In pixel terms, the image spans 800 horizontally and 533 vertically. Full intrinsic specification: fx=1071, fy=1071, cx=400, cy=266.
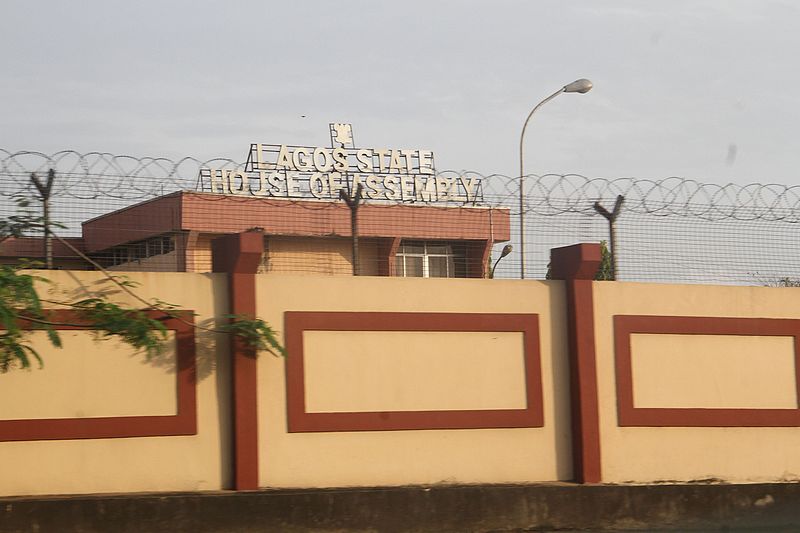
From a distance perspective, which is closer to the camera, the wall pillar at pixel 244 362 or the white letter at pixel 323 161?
the wall pillar at pixel 244 362

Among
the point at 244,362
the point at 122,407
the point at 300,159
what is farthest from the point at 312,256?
the point at 300,159

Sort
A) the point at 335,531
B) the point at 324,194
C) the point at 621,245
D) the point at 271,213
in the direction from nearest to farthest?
the point at 335,531 < the point at 324,194 < the point at 621,245 < the point at 271,213

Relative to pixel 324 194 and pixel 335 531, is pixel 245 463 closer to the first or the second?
pixel 335 531

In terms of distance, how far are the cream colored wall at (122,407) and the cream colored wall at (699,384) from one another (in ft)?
13.7

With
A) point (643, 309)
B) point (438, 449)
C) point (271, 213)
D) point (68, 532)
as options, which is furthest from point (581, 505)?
point (271, 213)

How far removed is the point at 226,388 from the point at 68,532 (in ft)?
6.38

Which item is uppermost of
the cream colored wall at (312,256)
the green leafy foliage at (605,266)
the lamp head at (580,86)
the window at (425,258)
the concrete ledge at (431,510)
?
the lamp head at (580,86)

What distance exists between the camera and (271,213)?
1636 cm

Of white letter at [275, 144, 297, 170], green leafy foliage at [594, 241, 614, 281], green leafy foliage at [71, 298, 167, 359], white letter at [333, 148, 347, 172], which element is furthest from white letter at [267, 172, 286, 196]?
green leafy foliage at [71, 298, 167, 359]

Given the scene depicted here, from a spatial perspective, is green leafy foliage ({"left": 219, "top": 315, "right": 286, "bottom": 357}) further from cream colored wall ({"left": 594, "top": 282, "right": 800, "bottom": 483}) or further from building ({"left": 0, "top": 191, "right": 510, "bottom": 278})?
cream colored wall ({"left": 594, "top": 282, "right": 800, "bottom": 483})

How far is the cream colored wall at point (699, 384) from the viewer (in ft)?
38.2

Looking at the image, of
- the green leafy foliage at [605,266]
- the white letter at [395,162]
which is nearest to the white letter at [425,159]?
the white letter at [395,162]

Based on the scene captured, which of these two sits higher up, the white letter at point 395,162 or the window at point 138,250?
the white letter at point 395,162

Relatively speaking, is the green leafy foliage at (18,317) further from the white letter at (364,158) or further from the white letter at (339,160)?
the white letter at (364,158)
